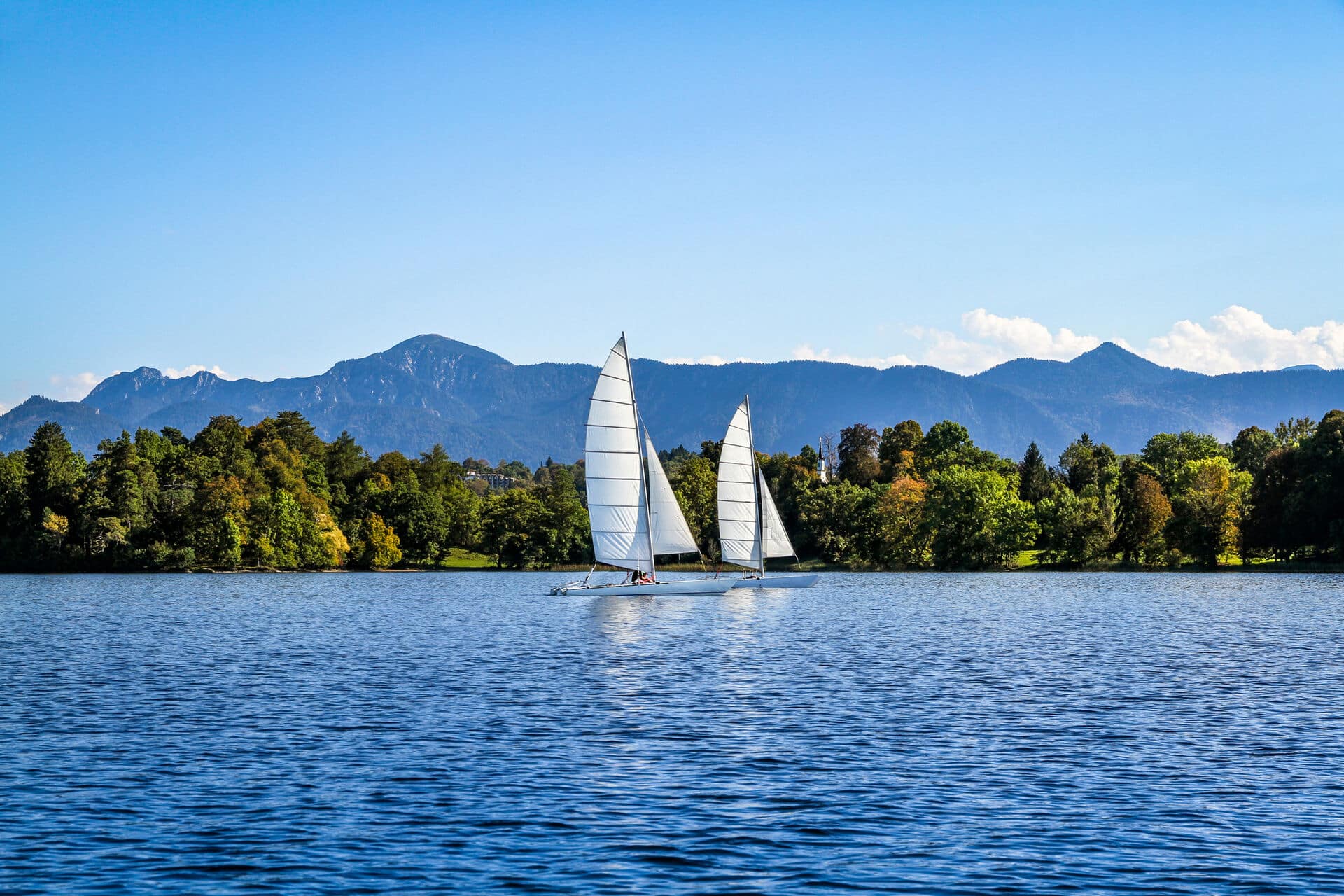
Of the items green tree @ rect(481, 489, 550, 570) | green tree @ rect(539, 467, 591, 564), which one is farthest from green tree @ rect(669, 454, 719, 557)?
green tree @ rect(481, 489, 550, 570)

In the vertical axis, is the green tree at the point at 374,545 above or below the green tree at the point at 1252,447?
below

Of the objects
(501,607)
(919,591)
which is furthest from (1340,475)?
(501,607)

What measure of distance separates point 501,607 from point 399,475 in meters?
101

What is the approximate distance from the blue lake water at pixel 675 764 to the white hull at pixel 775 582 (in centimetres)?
4118

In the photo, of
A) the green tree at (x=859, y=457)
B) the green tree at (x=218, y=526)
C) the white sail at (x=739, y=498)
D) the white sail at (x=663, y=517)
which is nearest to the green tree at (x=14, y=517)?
the green tree at (x=218, y=526)

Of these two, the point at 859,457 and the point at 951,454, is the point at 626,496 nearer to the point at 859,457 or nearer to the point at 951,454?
the point at 951,454

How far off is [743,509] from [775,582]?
6.21 m

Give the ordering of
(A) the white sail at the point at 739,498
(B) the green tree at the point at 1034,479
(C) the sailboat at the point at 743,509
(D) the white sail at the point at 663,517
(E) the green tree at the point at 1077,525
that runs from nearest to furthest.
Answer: (D) the white sail at the point at 663,517 < (A) the white sail at the point at 739,498 < (C) the sailboat at the point at 743,509 < (E) the green tree at the point at 1077,525 < (B) the green tree at the point at 1034,479

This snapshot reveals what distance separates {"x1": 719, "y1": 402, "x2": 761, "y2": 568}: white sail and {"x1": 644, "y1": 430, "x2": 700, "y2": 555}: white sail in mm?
6829

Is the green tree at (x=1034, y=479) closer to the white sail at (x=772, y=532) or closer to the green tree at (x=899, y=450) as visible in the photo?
the green tree at (x=899, y=450)

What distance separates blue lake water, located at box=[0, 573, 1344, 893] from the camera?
56.0ft

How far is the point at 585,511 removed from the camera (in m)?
163

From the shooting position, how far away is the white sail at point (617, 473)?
77625 millimetres

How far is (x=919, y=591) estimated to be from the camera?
95.5m
